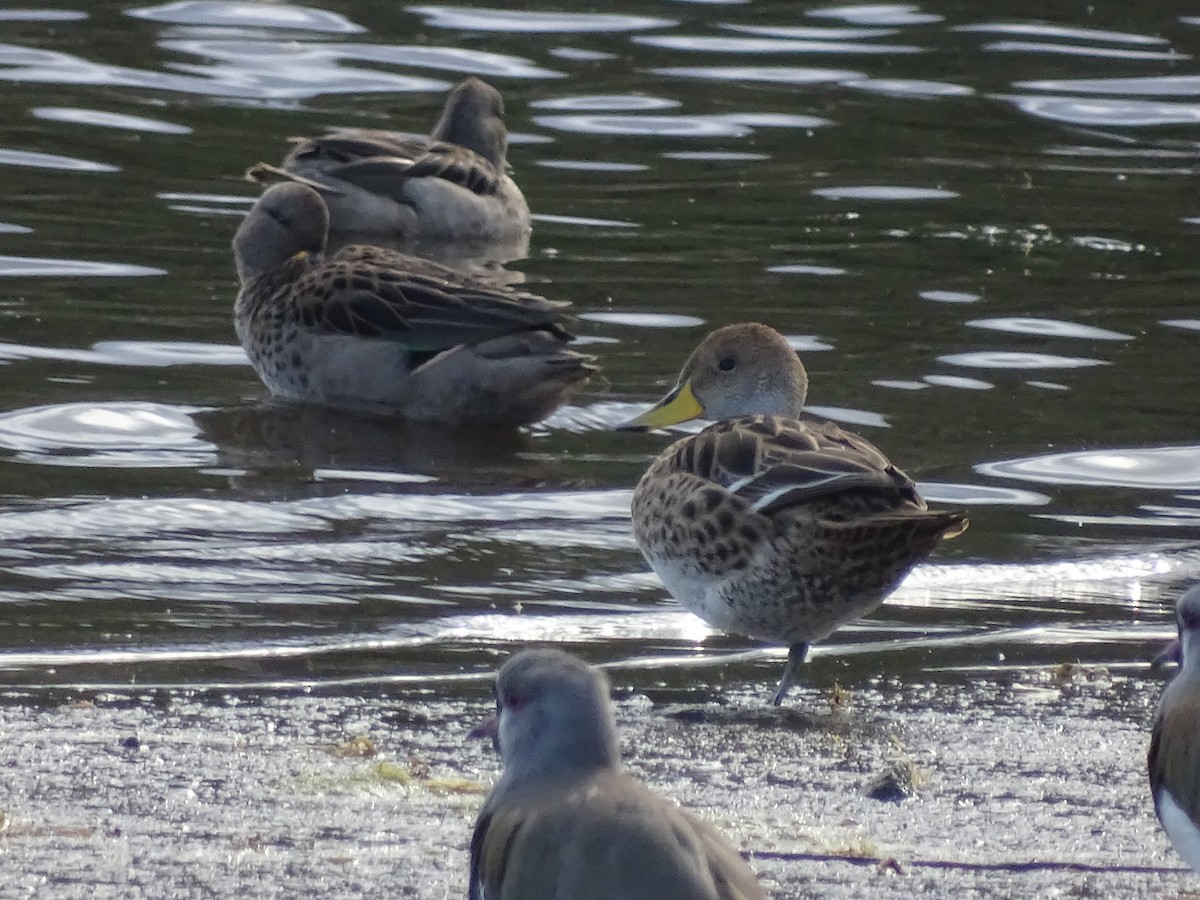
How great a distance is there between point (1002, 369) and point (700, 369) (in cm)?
277

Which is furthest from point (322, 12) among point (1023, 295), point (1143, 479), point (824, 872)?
point (824, 872)

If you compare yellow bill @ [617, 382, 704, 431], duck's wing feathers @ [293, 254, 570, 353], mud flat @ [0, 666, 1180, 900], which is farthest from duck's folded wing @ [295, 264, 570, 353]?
mud flat @ [0, 666, 1180, 900]

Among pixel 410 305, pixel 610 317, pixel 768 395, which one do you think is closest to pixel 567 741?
pixel 768 395

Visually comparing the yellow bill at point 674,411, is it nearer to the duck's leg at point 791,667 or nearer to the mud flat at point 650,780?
the duck's leg at point 791,667

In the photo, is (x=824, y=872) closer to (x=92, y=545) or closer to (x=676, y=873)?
(x=676, y=873)

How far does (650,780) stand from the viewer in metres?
5.10

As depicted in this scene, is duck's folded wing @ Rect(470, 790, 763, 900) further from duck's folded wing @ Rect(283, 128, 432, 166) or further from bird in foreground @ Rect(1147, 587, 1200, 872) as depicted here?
duck's folded wing @ Rect(283, 128, 432, 166)

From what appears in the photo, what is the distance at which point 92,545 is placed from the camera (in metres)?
7.11

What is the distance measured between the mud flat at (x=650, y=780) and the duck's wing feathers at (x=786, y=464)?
0.53 m

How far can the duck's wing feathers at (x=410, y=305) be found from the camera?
9.52m

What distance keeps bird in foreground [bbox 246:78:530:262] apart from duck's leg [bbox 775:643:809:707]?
6.78 meters

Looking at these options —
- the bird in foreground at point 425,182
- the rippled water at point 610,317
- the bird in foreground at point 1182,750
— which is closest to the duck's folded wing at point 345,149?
the bird in foreground at point 425,182

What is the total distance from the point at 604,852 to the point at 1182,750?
137 centimetres

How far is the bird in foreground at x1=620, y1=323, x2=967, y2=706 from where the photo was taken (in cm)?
591
